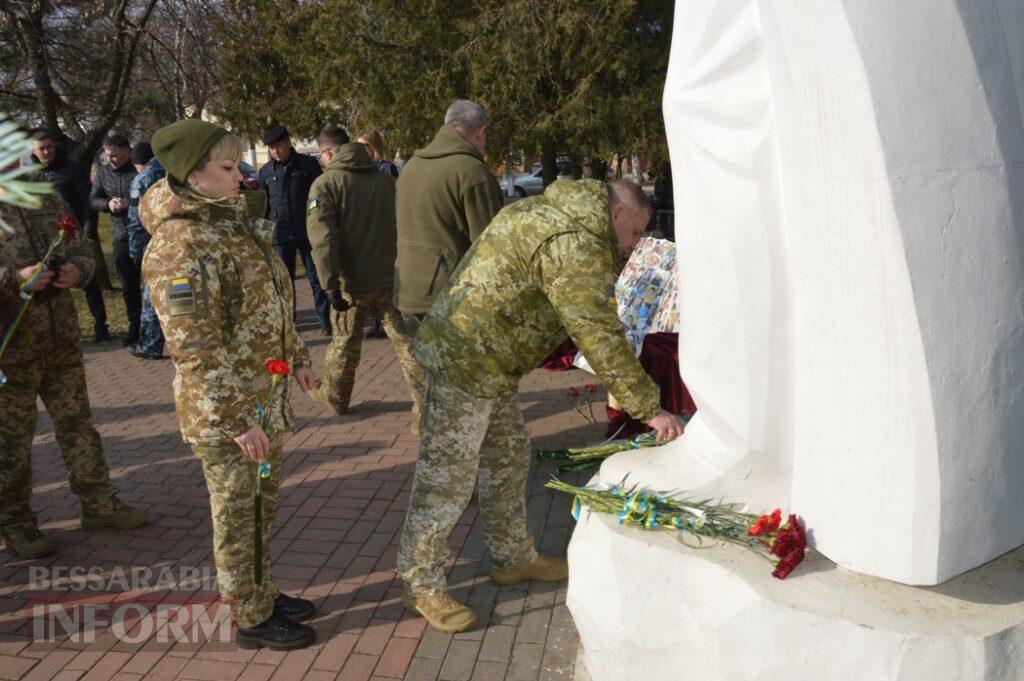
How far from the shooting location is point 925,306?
1952mm

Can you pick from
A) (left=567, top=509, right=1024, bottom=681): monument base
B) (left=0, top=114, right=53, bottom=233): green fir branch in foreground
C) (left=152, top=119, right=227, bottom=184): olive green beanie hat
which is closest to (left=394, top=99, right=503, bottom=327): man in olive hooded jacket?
(left=152, top=119, right=227, bottom=184): olive green beanie hat

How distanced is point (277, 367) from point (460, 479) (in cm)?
76

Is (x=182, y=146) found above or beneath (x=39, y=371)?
above

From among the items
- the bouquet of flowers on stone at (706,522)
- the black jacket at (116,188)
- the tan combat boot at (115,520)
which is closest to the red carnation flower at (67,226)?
the tan combat boot at (115,520)

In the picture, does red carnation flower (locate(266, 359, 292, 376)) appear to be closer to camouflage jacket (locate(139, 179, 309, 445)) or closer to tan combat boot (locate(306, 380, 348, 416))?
camouflage jacket (locate(139, 179, 309, 445))

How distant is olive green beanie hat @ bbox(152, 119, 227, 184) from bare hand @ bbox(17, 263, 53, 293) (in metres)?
1.14

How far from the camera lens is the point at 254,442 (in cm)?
A: 295

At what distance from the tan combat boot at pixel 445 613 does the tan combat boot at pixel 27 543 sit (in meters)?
1.83

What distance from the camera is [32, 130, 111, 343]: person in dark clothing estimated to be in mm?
7029

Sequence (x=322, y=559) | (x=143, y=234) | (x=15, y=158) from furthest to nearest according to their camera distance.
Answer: (x=143, y=234) → (x=322, y=559) → (x=15, y=158)

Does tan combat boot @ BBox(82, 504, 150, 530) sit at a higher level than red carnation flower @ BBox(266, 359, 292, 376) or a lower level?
lower

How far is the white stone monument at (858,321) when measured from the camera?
193 centimetres

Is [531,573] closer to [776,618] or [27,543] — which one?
[776,618]

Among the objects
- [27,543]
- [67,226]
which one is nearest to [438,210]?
[67,226]
